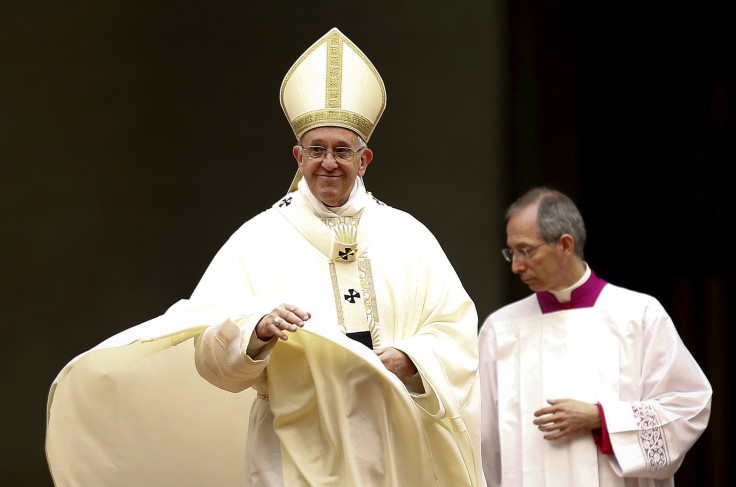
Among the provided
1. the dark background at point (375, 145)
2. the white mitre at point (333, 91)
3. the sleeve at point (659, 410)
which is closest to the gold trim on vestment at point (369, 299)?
the white mitre at point (333, 91)

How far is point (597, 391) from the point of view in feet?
19.8

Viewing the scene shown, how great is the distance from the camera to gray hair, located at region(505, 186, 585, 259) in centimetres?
626

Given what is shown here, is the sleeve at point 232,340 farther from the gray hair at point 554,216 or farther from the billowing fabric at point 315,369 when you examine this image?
the gray hair at point 554,216

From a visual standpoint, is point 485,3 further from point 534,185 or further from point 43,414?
point 43,414

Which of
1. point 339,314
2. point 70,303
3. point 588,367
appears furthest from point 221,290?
point 70,303

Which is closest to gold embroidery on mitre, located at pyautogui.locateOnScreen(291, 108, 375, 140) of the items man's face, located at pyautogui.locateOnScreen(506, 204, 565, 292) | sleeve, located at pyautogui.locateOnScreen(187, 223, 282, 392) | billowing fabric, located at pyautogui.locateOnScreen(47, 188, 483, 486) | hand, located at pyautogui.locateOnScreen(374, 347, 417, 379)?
billowing fabric, located at pyautogui.locateOnScreen(47, 188, 483, 486)

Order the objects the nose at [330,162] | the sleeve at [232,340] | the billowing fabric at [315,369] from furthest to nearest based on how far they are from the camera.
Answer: the nose at [330,162] → the billowing fabric at [315,369] → the sleeve at [232,340]

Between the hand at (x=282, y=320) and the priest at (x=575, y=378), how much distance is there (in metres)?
1.97

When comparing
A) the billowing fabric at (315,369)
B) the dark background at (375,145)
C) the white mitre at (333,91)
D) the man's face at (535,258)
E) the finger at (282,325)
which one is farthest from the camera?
the dark background at (375,145)

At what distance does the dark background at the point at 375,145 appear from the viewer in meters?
7.41

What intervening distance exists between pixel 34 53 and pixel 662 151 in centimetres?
364

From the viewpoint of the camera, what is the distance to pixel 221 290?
4738 mm

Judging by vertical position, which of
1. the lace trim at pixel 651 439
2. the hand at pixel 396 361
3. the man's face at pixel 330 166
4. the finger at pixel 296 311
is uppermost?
the man's face at pixel 330 166

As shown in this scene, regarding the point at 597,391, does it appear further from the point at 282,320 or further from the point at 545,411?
the point at 282,320
